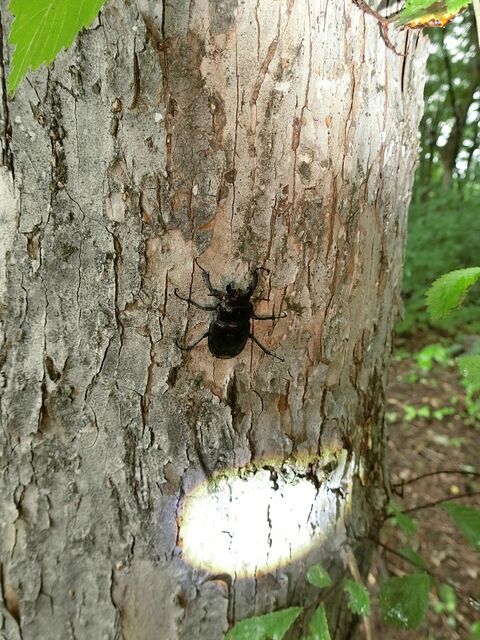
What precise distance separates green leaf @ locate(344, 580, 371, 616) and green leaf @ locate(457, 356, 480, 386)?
75cm

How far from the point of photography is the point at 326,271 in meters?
1.17

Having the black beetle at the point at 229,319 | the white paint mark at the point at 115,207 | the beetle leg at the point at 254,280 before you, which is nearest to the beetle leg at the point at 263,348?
the black beetle at the point at 229,319

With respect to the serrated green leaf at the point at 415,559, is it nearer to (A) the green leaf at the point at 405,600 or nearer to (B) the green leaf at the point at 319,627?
(A) the green leaf at the point at 405,600

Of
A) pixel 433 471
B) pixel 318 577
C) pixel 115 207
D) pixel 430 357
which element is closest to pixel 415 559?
pixel 318 577

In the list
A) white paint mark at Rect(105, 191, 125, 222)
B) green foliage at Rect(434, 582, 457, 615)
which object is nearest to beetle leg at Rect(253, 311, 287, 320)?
white paint mark at Rect(105, 191, 125, 222)

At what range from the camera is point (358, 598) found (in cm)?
138

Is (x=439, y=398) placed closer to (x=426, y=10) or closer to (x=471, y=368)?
(x=471, y=368)

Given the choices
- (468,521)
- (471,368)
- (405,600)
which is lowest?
(405,600)

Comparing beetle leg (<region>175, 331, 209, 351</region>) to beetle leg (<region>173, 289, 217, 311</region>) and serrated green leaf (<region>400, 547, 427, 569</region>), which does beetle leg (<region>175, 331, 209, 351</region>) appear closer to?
beetle leg (<region>173, 289, 217, 311</region>)

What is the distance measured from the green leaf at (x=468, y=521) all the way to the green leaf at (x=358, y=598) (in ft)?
1.70

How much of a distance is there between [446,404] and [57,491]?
213 inches

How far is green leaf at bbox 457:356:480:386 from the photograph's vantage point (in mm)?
1304

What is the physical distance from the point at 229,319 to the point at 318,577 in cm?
89

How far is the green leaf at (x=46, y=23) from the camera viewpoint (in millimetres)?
632
